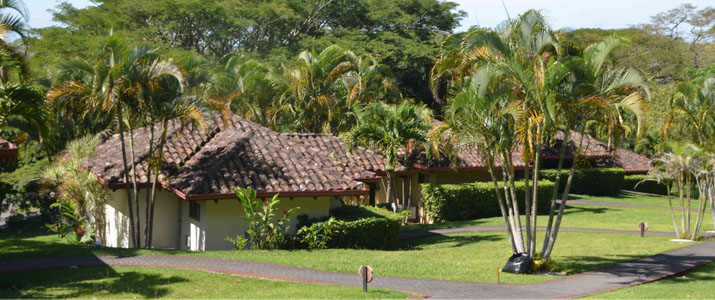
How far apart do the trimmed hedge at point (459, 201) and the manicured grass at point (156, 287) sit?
55.1 feet

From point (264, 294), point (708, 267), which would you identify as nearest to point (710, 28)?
point (708, 267)

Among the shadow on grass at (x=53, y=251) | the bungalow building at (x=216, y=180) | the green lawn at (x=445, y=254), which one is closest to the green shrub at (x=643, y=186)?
the green lawn at (x=445, y=254)

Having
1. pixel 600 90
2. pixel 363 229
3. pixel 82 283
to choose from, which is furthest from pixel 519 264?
pixel 82 283

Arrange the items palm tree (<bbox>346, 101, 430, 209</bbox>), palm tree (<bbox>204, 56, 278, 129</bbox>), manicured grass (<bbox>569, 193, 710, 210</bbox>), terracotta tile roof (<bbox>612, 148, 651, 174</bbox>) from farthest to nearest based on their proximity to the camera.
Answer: terracotta tile roof (<bbox>612, 148, 651, 174</bbox>) < manicured grass (<bbox>569, 193, 710, 210</bbox>) < palm tree (<bbox>204, 56, 278, 129</bbox>) < palm tree (<bbox>346, 101, 430, 209</bbox>)

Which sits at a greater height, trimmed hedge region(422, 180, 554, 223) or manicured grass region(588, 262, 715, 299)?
trimmed hedge region(422, 180, 554, 223)

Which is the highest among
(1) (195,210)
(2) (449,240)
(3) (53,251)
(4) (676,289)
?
(1) (195,210)

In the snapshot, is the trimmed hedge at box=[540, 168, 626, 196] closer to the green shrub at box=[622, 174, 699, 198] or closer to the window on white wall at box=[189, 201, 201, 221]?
the green shrub at box=[622, 174, 699, 198]

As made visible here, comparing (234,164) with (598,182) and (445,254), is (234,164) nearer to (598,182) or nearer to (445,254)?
(445,254)

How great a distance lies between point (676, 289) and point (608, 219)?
53.7ft

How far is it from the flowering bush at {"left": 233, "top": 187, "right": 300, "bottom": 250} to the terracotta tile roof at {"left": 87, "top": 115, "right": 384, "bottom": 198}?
1016 mm

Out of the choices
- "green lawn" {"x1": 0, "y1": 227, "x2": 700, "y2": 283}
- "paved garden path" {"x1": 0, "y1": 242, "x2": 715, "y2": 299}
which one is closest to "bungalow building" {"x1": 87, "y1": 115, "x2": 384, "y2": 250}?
"green lawn" {"x1": 0, "y1": 227, "x2": 700, "y2": 283}

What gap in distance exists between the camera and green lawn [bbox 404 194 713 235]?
91.6 feet

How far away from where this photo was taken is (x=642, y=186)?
47938 mm

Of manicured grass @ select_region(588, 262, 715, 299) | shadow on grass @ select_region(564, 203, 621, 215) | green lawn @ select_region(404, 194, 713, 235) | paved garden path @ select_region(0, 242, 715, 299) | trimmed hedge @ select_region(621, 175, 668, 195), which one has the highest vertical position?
trimmed hedge @ select_region(621, 175, 668, 195)
